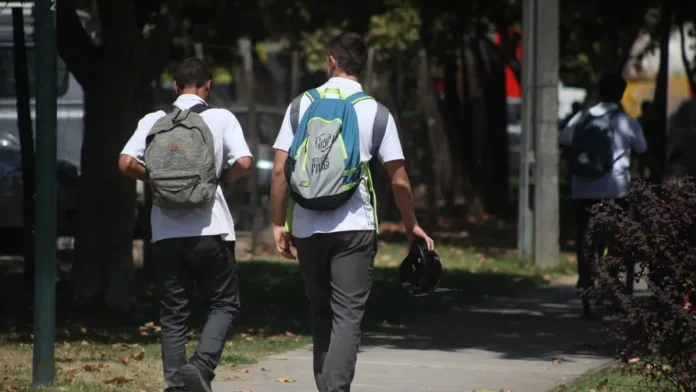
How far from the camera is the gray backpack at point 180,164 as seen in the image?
623 cm

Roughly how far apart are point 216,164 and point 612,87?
191 inches

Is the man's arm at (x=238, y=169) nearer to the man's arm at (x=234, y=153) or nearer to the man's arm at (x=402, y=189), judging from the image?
the man's arm at (x=234, y=153)

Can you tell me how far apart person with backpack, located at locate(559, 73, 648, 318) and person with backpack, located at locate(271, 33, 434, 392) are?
169 inches

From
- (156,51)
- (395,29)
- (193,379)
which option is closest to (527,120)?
(156,51)

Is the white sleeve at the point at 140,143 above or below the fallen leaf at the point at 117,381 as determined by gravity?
above

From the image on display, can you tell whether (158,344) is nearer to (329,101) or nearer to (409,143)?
(329,101)

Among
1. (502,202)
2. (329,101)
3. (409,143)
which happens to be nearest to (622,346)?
(329,101)

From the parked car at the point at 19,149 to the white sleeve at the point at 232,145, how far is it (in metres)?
5.88

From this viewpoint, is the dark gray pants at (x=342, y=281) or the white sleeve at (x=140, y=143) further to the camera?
the white sleeve at (x=140, y=143)

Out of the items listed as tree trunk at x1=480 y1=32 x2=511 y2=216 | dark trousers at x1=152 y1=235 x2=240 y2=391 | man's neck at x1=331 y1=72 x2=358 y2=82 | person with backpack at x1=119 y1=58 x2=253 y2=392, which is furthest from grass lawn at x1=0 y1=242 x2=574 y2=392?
tree trunk at x1=480 y1=32 x2=511 y2=216

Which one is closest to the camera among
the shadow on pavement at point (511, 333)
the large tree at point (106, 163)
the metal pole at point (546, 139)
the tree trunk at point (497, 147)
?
the shadow on pavement at point (511, 333)

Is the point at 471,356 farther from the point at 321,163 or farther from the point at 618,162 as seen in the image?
the point at 321,163

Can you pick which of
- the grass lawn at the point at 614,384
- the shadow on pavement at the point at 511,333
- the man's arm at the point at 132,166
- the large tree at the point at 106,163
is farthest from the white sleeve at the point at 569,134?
the man's arm at the point at 132,166

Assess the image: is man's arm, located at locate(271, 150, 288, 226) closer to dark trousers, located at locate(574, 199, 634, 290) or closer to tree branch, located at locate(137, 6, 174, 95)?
dark trousers, located at locate(574, 199, 634, 290)
